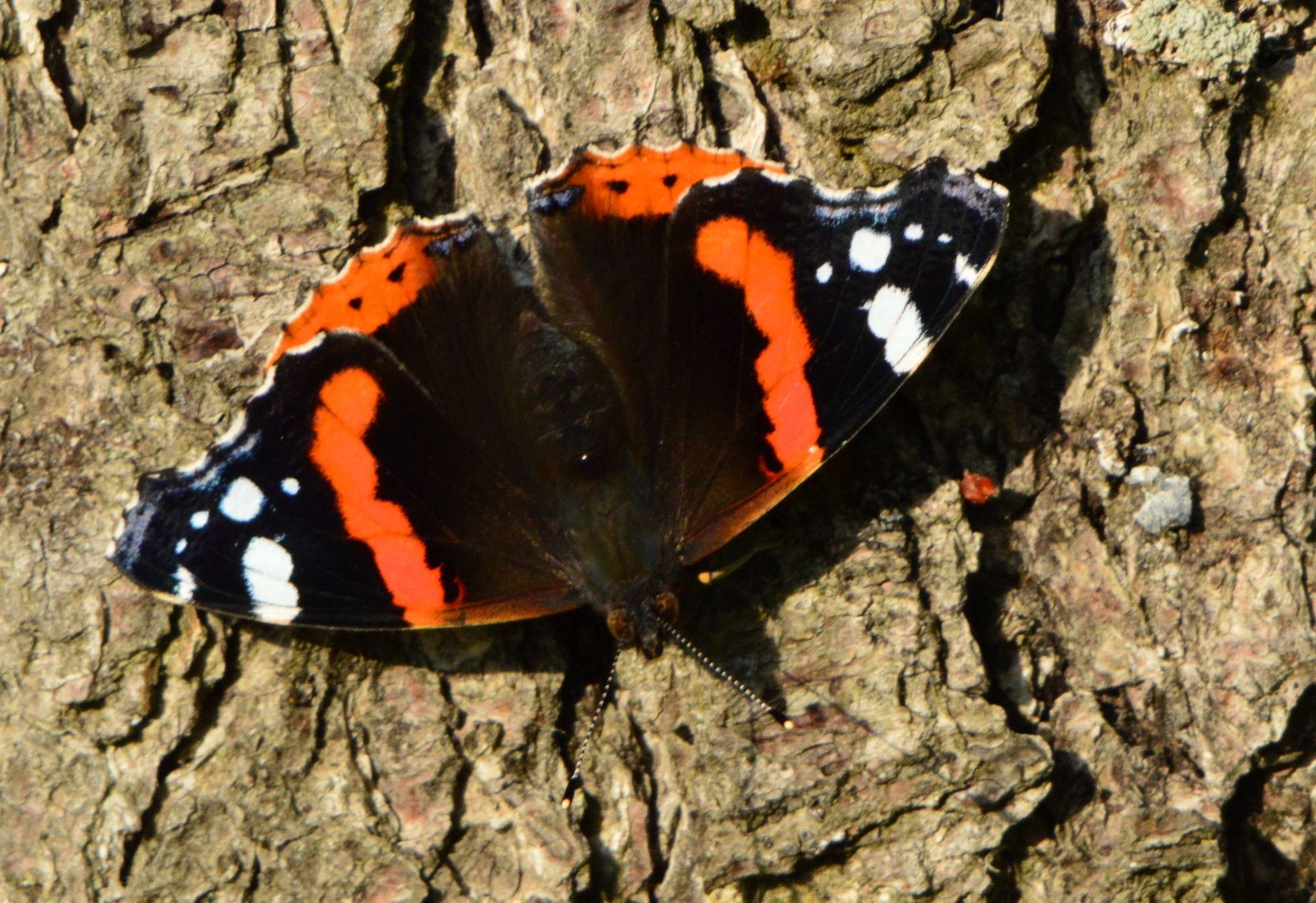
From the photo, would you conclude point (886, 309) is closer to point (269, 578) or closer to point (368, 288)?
point (368, 288)

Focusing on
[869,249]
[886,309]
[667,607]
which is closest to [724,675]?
[667,607]

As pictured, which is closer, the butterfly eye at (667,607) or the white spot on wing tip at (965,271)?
the white spot on wing tip at (965,271)

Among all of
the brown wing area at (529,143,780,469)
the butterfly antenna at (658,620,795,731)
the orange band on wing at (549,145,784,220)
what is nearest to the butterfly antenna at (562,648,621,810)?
the butterfly antenna at (658,620,795,731)

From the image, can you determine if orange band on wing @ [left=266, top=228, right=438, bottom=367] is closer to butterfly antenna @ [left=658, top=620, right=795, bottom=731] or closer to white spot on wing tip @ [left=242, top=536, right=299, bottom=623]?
white spot on wing tip @ [left=242, top=536, right=299, bottom=623]

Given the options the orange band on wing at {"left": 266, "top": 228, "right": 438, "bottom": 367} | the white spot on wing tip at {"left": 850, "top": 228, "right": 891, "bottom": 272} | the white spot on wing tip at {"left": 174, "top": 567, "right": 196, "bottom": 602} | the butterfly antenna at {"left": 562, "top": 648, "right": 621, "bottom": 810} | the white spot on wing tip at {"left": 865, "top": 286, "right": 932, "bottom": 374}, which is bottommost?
the butterfly antenna at {"left": 562, "top": 648, "right": 621, "bottom": 810}

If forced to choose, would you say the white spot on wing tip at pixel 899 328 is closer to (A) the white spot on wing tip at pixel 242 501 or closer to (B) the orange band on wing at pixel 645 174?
(B) the orange band on wing at pixel 645 174

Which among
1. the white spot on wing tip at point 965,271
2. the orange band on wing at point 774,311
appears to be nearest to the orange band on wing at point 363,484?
the orange band on wing at point 774,311

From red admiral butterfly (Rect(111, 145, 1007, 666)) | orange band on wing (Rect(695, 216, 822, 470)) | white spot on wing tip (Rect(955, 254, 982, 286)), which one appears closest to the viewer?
white spot on wing tip (Rect(955, 254, 982, 286))
